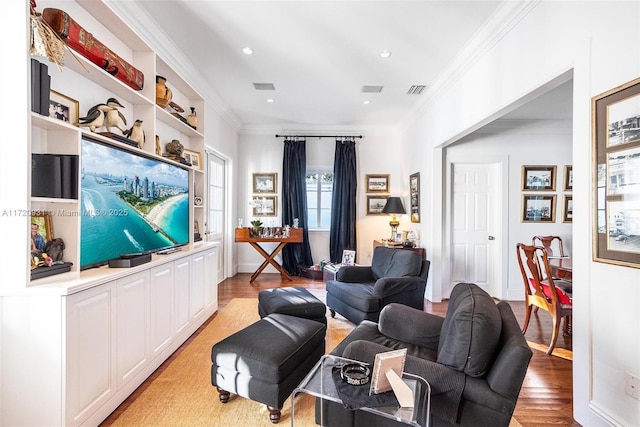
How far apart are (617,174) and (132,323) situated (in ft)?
9.69

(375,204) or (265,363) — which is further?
(375,204)

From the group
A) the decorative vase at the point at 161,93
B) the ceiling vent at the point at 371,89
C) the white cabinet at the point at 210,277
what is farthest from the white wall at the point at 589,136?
the white cabinet at the point at 210,277

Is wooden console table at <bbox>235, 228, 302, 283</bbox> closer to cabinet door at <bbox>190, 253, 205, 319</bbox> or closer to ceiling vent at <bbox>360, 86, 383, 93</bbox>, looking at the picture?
cabinet door at <bbox>190, 253, 205, 319</bbox>

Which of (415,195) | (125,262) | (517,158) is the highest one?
(517,158)

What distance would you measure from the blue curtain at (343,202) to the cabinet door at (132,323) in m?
3.84

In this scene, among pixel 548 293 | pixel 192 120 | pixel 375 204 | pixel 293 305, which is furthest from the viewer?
pixel 375 204

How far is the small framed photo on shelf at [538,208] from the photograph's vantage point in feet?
14.5

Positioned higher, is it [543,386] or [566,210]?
[566,210]

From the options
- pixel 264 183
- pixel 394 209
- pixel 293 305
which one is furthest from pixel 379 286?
pixel 264 183

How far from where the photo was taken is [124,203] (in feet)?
7.29

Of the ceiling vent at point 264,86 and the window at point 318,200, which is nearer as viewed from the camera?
the ceiling vent at point 264,86

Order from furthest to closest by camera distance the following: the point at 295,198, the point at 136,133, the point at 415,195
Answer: the point at 295,198
the point at 415,195
the point at 136,133

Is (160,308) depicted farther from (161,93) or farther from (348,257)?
(348,257)

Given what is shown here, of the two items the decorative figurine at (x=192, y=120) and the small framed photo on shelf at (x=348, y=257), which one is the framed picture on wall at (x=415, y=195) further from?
the decorative figurine at (x=192, y=120)
